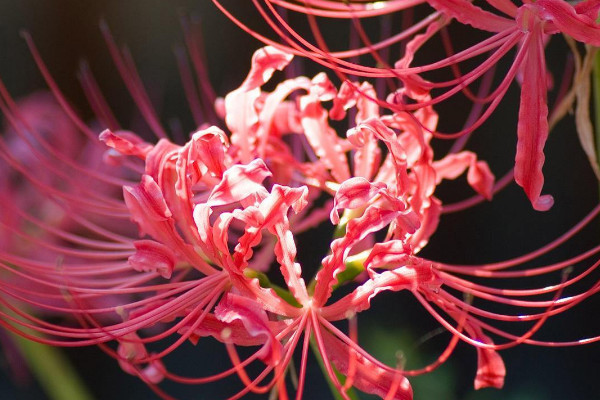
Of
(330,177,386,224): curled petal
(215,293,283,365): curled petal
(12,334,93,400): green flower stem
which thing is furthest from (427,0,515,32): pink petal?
(12,334,93,400): green flower stem

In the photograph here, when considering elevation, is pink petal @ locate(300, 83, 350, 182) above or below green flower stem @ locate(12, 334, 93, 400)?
above

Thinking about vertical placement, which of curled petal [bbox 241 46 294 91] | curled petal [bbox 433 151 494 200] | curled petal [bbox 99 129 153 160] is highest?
curled petal [bbox 241 46 294 91]

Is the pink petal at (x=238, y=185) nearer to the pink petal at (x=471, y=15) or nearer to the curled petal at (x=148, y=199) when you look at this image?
the curled petal at (x=148, y=199)

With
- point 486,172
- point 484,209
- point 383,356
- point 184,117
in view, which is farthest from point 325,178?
point 184,117

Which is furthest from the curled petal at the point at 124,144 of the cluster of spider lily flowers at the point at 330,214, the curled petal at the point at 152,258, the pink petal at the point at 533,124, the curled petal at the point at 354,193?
the pink petal at the point at 533,124

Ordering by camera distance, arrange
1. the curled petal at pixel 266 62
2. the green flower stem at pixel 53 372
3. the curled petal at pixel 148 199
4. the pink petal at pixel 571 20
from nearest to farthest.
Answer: the pink petal at pixel 571 20, the curled petal at pixel 148 199, the curled petal at pixel 266 62, the green flower stem at pixel 53 372

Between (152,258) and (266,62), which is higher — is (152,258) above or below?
below

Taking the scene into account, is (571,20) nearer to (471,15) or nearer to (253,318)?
(471,15)

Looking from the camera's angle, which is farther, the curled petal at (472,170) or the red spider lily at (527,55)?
the curled petal at (472,170)

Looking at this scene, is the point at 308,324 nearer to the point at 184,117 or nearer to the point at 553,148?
the point at 553,148

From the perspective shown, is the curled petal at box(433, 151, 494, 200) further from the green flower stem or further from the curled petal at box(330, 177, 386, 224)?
the green flower stem

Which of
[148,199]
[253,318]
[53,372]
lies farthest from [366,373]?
[53,372]

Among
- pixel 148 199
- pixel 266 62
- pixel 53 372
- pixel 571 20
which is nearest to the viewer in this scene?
pixel 571 20
